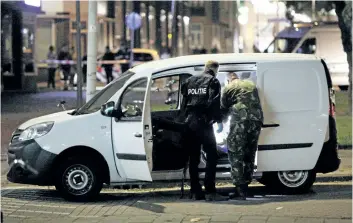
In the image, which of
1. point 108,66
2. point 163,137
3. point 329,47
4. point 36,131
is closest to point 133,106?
point 163,137

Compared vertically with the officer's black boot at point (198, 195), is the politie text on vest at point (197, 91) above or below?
above

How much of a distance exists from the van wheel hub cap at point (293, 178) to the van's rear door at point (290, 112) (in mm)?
216

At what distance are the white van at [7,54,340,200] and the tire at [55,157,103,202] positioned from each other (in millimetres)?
12

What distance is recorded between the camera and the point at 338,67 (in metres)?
32.2

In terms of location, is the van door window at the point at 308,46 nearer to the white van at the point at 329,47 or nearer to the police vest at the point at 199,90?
the white van at the point at 329,47

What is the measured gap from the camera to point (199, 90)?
9555mm

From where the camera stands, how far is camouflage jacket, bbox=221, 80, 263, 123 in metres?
9.70

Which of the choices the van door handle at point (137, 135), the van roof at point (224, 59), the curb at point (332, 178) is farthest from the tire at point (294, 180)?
the van door handle at point (137, 135)

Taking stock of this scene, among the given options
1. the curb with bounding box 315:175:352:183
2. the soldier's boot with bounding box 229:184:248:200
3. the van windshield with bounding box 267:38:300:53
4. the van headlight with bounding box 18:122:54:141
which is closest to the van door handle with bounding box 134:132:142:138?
the van headlight with bounding box 18:122:54:141

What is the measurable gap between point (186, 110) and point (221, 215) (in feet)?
4.82

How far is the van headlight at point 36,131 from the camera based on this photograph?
999 cm

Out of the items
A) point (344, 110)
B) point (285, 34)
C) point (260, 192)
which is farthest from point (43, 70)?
point (260, 192)

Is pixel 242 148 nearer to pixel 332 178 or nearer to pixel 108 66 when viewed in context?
pixel 332 178

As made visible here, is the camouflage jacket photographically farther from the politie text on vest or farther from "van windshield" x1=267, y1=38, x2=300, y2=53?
"van windshield" x1=267, y1=38, x2=300, y2=53
